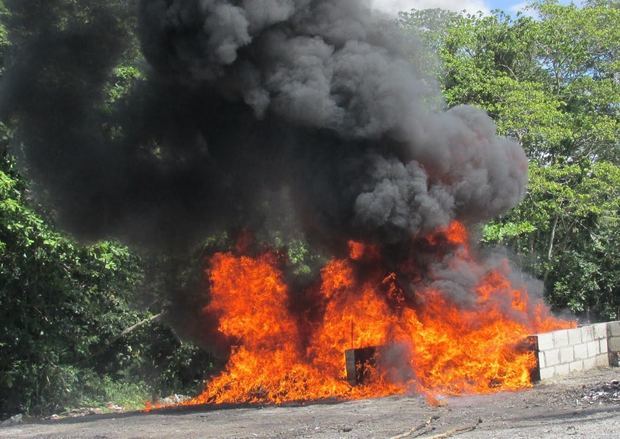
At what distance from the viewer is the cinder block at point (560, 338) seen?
14609 millimetres

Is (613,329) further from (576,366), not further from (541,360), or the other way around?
(541,360)

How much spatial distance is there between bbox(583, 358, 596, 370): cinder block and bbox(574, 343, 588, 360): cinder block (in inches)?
4.3

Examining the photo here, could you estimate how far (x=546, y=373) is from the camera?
14.3 metres

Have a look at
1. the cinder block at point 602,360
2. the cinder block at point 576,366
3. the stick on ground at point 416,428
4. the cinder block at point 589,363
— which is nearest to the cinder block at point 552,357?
the cinder block at point 576,366

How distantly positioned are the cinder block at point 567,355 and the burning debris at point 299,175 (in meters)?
0.86

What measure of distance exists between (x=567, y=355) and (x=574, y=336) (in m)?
0.53

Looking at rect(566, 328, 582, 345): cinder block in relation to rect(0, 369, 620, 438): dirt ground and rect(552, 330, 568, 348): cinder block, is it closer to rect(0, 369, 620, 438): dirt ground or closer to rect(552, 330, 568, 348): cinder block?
rect(552, 330, 568, 348): cinder block

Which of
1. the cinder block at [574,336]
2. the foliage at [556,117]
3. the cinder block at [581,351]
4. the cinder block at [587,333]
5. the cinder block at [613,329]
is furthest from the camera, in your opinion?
the foliage at [556,117]

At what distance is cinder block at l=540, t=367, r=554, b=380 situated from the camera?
1415 cm

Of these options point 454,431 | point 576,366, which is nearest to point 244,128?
point 454,431

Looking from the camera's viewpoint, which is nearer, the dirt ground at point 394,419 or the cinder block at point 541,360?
the dirt ground at point 394,419

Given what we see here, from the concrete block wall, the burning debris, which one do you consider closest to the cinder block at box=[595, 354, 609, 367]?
the concrete block wall

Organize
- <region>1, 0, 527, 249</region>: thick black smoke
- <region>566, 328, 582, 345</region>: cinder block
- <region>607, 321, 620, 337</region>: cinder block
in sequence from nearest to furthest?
<region>1, 0, 527, 249</region>: thick black smoke < <region>566, 328, 582, 345</region>: cinder block < <region>607, 321, 620, 337</region>: cinder block

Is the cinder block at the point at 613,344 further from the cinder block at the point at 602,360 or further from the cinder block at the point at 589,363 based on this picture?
the cinder block at the point at 589,363
